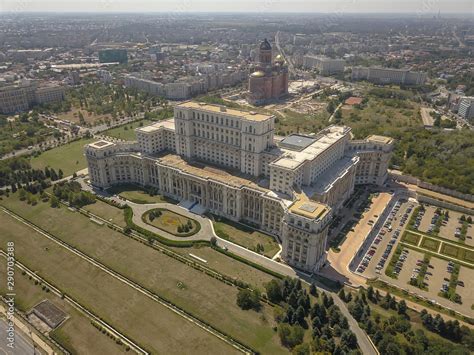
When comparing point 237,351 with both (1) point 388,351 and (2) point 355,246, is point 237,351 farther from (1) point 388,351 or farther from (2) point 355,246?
(2) point 355,246

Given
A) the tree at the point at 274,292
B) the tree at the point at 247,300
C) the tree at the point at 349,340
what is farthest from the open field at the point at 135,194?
the tree at the point at 349,340

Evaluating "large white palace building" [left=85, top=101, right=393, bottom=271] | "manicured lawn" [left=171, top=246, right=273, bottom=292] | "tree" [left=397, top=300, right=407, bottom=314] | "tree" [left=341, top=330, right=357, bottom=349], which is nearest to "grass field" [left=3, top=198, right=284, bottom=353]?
"manicured lawn" [left=171, top=246, right=273, bottom=292]

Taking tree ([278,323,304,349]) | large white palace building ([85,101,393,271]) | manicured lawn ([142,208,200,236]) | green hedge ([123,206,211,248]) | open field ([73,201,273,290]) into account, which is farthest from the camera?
manicured lawn ([142,208,200,236])

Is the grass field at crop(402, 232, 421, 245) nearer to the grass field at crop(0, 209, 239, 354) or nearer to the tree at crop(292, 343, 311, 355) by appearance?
the tree at crop(292, 343, 311, 355)

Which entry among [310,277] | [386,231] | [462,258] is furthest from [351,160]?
[310,277]

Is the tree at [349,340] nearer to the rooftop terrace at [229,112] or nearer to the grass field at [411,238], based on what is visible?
the grass field at [411,238]

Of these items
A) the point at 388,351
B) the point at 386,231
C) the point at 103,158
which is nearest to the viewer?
the point at 388,351
